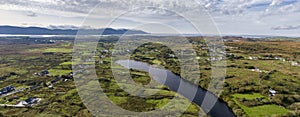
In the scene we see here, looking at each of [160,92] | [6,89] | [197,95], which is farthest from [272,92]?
[6,89]

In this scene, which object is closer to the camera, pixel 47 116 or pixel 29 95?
pixel 47 116

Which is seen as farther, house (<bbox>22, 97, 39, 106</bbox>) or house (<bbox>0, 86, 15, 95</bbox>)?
house (<bbox>0, 86, 15, 95</bbox>)

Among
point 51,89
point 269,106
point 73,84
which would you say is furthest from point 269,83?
point 51,89

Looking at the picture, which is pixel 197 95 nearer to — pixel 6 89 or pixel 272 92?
pixel 272 92

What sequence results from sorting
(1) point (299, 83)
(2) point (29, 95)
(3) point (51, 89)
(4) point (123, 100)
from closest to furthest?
(4) point (123, 100) → (2) point (29, 95) → (3) point (51, 89) → (1) point (299, 83)

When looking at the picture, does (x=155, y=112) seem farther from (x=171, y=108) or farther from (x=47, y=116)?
(x=47, y=116)

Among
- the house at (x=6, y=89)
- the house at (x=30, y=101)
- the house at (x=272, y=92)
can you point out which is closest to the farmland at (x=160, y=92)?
the house at (x=272, y=92)

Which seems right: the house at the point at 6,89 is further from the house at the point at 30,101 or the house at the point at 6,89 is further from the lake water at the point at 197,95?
the lake water at the point at 197,95

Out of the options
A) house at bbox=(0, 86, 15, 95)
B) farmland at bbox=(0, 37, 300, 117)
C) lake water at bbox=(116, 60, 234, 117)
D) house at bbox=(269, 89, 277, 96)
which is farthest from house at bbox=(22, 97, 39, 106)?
house at bbox=(269, 89, 277, 96)

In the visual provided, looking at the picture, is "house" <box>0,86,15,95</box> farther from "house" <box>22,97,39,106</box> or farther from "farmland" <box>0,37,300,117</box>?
"house" <box>22,97,39,106</box>

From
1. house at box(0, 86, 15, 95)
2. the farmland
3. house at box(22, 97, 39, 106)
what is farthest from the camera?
house at box(0, 86, 15, 95)

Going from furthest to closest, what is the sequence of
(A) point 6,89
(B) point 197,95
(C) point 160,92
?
(A) point 6,89, (B) point 197,95, (C) point 160,92
